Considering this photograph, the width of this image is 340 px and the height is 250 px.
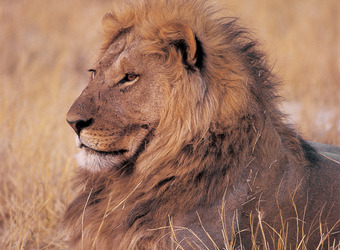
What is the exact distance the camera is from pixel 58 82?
7.69m

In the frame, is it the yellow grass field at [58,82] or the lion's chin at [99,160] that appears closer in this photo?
the lion's chin at [99,160]

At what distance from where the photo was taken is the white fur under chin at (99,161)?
2.86m

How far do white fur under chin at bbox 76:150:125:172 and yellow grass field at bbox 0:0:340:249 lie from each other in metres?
0.89

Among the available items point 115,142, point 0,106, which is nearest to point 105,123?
point 115,142

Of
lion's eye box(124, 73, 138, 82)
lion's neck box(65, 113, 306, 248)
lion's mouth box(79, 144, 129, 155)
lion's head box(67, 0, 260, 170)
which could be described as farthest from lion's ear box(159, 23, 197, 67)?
lion's mouth box(79, 144, 129, 155)

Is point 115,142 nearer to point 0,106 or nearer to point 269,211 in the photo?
point 269,211

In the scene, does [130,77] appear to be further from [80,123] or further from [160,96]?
[80,123]

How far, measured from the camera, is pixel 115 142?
280cm

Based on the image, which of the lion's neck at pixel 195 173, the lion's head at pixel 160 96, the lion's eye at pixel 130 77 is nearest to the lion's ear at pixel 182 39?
the lion's head at pixel 160 96

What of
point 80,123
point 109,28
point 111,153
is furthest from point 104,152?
point 109,28

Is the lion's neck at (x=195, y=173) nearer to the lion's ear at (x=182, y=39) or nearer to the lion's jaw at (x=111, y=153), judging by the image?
the lion's jaw at (x=111, y=153)

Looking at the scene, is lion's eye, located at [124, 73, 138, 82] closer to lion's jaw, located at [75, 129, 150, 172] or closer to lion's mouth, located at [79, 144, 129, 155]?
lion's jaw, located at [75, 129, 150, 172]

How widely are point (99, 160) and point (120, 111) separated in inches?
13.3

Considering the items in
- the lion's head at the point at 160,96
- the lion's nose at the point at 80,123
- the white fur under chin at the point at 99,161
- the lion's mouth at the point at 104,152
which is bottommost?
the white fur under chin at the point at 99,161
